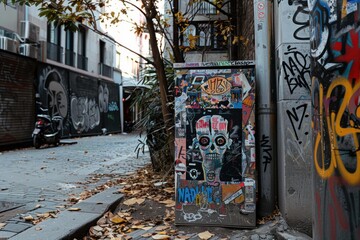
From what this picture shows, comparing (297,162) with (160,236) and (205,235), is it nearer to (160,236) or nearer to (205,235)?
(205,235)

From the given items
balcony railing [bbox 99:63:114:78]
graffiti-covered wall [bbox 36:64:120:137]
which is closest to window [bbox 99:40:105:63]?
balcony railing [bbox 99:63:114:78]

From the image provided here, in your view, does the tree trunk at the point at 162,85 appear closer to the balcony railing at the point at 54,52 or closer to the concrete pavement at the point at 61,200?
the concrete pavement at the point at 61,200

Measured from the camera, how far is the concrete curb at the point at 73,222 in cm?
378

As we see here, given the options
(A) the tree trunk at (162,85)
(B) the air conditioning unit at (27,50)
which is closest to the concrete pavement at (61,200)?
(A) the tree trunk at (162,85)

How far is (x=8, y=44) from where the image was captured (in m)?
14.6

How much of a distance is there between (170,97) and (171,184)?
164 centimetres

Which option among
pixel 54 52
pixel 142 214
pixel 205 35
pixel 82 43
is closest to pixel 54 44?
pixel 54 52

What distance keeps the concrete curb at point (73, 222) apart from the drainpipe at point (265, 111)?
1999 mm

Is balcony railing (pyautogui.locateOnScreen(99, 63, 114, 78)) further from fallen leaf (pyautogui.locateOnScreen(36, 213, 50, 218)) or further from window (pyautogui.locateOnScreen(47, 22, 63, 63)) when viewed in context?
fallen leaf (pyautogui.locateOnScreen(36, 213, 50, 218))

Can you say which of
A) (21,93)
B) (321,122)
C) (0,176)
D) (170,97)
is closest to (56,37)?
(21,93)

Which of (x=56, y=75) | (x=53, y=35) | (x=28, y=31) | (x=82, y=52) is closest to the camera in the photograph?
(x=28, y=31)

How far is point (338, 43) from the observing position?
6.75 feet

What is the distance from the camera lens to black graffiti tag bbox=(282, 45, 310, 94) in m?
3.87

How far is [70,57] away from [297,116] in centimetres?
2020
